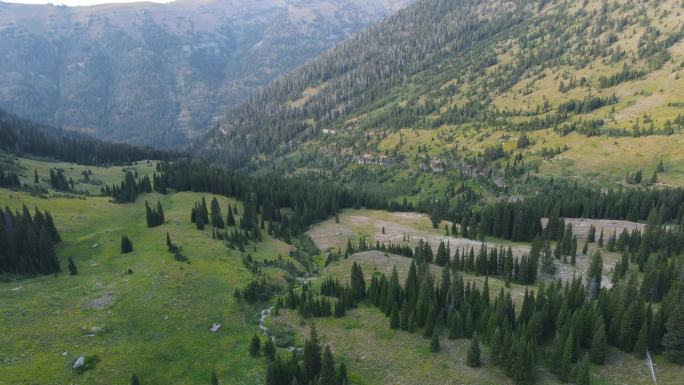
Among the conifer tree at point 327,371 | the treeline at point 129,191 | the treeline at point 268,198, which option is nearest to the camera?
the conifer tree at point 327,371

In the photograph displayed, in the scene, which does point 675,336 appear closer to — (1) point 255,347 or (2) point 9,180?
(1) point 255,347

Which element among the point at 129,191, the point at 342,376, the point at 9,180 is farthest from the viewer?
the point at 9,180

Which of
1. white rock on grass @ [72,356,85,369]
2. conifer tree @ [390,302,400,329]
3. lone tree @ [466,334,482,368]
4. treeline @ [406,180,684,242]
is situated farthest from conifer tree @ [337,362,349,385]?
treeline @ [406,180,684,242]

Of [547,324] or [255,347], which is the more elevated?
[547,324]

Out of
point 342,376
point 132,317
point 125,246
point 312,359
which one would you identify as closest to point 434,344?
point 342,376

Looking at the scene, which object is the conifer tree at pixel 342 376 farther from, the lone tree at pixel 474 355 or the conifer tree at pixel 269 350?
the lone tree at pixel 474 355

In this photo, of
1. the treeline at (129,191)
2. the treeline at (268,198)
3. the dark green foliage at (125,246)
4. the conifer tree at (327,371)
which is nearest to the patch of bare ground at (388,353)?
the conifer tree at (327,371)

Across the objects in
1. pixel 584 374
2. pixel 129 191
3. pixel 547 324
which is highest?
pixel 129 191

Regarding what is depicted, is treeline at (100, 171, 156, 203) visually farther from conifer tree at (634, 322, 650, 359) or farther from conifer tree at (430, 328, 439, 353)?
conifer tree at (634, 322, 650, 359)

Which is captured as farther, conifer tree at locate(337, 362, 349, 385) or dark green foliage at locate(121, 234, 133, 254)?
dark green foliage at locate(121, 234, 133, 254)
